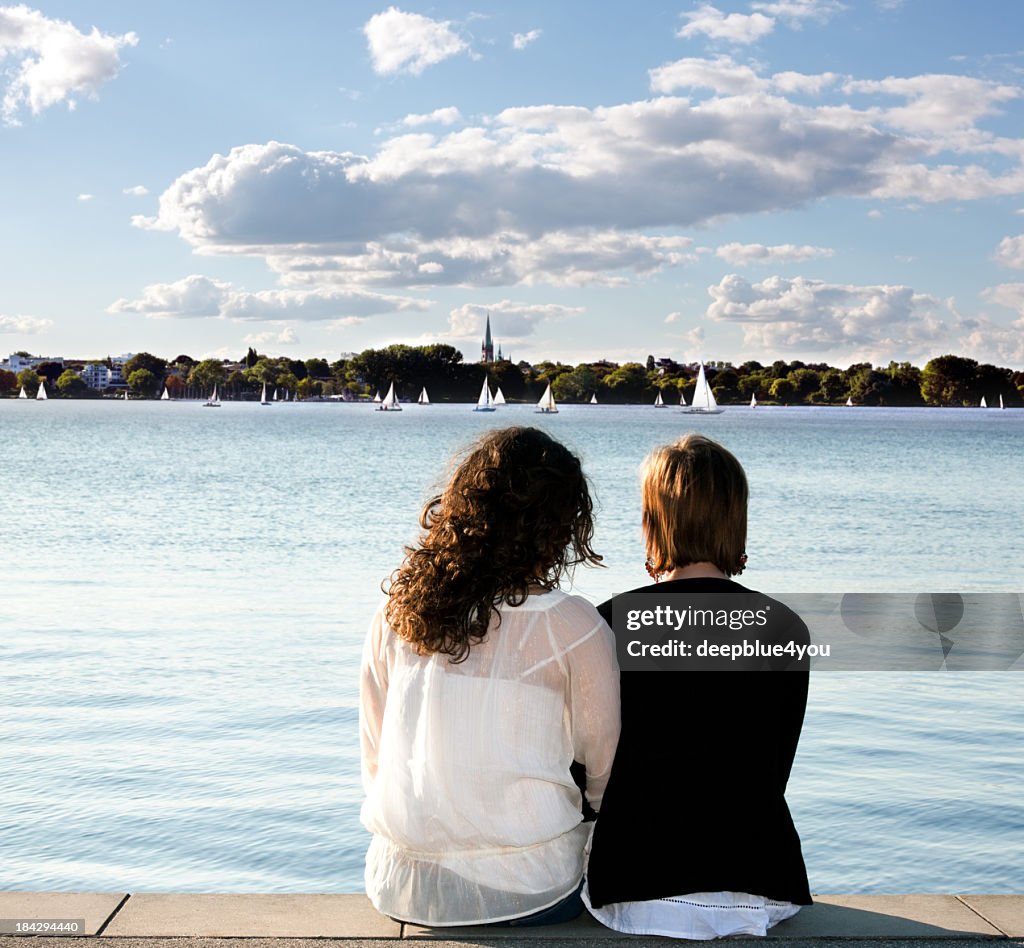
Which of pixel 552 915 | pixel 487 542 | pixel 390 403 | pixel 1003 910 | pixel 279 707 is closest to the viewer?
pixel 487 542

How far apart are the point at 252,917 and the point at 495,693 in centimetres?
81

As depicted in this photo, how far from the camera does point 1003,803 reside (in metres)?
6.61

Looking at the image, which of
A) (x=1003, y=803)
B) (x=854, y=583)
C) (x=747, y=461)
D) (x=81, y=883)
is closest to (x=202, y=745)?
(x=81, y=883)

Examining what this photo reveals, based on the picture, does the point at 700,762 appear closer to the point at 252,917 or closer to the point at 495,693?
the point at 495,693

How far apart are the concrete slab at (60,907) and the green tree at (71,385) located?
7097 inches

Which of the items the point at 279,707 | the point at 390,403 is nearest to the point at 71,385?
the point at 390,403

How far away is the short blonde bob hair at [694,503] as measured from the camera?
2789 millimetres

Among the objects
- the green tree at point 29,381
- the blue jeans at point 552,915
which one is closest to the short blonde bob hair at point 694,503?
the blue jeans at point 552,915

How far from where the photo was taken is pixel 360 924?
2.93 m

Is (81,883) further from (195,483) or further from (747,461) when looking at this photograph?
(747,461)

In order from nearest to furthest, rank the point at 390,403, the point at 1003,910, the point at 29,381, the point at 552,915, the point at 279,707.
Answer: the point at 552,915 → the point at 1003,910 → the point at 279,707 → the point at 390,403 → the point at 29,381

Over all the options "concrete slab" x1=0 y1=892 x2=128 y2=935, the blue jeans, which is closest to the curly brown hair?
the blue jeans

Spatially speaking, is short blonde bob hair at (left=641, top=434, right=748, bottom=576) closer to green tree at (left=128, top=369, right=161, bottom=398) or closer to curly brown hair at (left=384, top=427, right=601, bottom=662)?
curly brown hair at (left=384, top=427, right=601, bottom=662)

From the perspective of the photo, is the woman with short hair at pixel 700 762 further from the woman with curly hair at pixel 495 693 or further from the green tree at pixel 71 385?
the green tree at pixel 71 385
